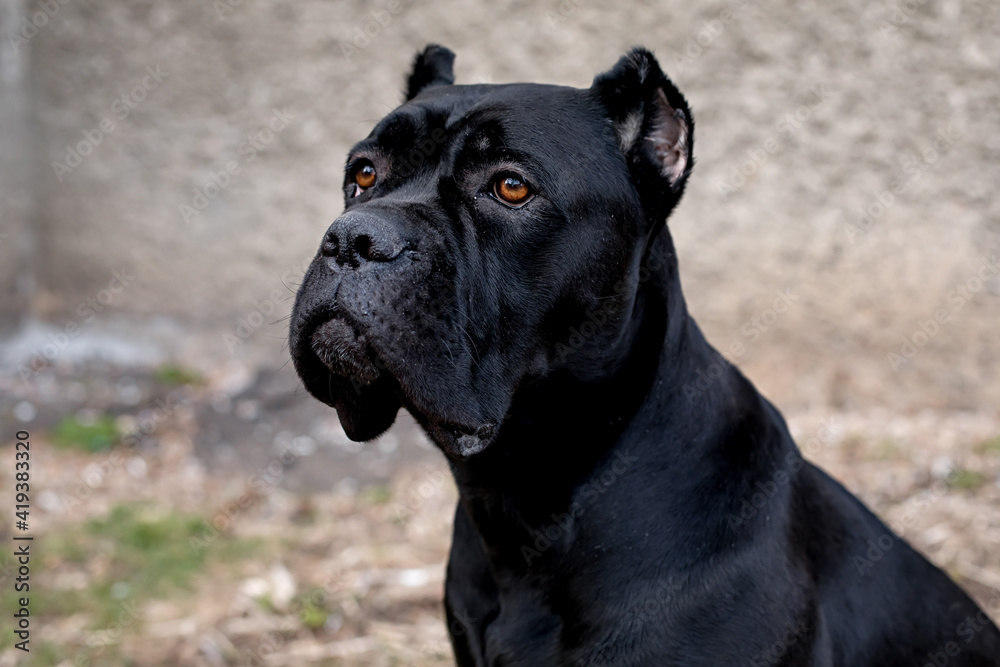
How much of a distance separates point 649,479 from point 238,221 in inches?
186

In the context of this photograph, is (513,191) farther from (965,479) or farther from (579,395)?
(965,479)

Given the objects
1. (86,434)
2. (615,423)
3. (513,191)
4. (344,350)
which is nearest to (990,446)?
(615,423)

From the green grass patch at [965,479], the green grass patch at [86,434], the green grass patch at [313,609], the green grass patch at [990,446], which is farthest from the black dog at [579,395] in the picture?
the green grass patch at [86,434]

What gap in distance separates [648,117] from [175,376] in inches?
187

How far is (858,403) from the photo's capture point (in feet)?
18.6

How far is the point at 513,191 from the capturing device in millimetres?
2197

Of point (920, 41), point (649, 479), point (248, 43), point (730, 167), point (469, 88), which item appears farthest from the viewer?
point (248, 43)

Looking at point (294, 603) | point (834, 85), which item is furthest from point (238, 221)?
point (834, 85)

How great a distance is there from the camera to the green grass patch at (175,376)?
20.4ft

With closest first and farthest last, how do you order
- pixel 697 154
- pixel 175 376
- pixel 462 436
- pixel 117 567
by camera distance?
pixel 462 436
pixel 117 567
pixel 697 154
pixel 175 376

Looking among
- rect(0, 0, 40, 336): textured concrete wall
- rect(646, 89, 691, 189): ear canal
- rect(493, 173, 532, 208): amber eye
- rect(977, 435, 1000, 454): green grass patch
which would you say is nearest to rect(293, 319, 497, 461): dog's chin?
rect(493, 173, 532, 208): amber eye

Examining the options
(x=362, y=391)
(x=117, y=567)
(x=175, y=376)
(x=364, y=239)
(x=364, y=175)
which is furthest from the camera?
(x=175, y=376)

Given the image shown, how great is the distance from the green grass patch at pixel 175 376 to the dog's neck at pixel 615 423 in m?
4.35

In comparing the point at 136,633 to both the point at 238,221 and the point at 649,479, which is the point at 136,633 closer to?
the point at 649,479
